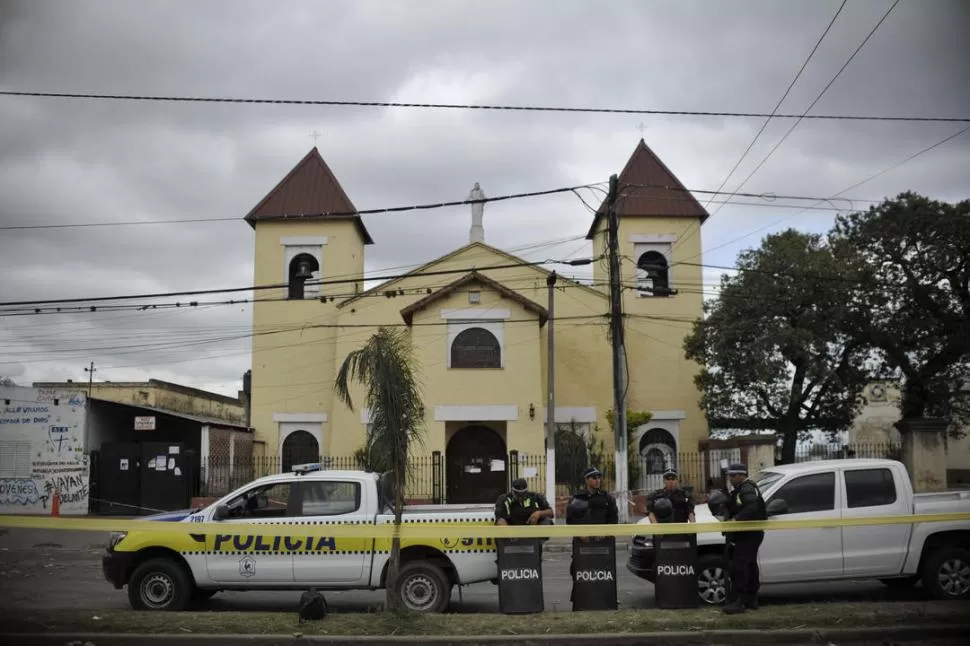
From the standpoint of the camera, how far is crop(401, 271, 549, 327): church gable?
28.8 metres

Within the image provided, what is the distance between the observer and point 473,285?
96.2 feet

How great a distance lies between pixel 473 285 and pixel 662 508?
18353 millimetres

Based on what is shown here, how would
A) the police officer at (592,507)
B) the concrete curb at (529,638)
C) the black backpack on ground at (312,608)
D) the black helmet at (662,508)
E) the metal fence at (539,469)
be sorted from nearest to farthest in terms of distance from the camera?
1. the concrete curb at (529,638)
2. the black backpack on ground at (312,608)
3. the police officer at (592,507)
4. the black helmet at (662,508)
5. the metal fence at (539,469)

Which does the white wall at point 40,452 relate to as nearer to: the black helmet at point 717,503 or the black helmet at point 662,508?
the black helmet at point 662,508

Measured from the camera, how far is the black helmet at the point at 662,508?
37.8 feet

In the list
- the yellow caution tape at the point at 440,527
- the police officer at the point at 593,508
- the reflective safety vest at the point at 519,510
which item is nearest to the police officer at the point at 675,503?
the police officer at the point at 593,508

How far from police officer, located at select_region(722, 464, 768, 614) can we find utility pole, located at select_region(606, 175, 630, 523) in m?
11.1

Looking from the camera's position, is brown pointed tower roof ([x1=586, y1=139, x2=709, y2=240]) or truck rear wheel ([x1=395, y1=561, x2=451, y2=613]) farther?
brown pointed tower roof ([x1=586, y1=139, x2=709, y2=240])

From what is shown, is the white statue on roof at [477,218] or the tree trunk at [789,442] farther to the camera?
the white statue on roof at [477,218]

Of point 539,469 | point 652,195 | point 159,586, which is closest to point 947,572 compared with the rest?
point 159,586

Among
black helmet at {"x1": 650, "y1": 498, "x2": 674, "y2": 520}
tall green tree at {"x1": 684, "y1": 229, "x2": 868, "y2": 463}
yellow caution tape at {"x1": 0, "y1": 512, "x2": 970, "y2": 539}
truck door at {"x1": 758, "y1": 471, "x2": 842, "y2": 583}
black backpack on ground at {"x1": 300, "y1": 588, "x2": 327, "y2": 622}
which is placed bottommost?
black backpack on ground at {"x1": 300, "y1": 588, "x2": 327, "y2": 622}

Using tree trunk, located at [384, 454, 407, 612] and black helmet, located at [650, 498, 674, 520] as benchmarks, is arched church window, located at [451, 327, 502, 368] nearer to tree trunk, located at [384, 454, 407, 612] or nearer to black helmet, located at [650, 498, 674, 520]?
black helmet, located at [650, 498, 674, 520]

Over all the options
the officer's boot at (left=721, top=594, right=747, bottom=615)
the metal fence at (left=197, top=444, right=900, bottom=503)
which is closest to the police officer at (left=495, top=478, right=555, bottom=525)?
the officer's boot at (left=721, top=594, right=747, bottom=615)

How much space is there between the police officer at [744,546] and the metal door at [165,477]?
20.3 meters
